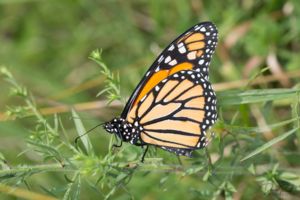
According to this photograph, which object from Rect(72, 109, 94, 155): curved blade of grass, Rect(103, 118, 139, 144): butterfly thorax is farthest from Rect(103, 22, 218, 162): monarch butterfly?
Rect(72, 109, 94, 155): curved blade of grass

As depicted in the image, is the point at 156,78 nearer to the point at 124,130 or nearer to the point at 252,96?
the point at 124,130

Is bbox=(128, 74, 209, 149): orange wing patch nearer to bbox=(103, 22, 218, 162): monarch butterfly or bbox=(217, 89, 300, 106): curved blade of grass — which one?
bbox=(103, 22, 218, 162): monarch butterfly

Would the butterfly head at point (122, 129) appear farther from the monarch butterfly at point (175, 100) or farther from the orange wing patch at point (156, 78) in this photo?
the orange wing patch at point (156, 78)

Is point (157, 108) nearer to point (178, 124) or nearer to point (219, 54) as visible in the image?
point (178, 124)

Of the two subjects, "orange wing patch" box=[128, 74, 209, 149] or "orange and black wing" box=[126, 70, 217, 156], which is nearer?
"orange and black wing" box=[126, 70, 217, 156]

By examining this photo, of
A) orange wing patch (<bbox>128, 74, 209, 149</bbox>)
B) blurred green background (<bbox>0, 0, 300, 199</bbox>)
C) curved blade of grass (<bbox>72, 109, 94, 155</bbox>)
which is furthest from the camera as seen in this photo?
blurred green background (<bbox>0, 0, 300, 199</bbox>)

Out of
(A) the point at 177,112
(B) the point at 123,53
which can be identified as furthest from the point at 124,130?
(B) the point at 123,53

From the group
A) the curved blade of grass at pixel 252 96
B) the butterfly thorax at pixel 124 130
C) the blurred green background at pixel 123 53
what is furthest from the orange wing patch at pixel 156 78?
the blurred green background at pixel 123 53
